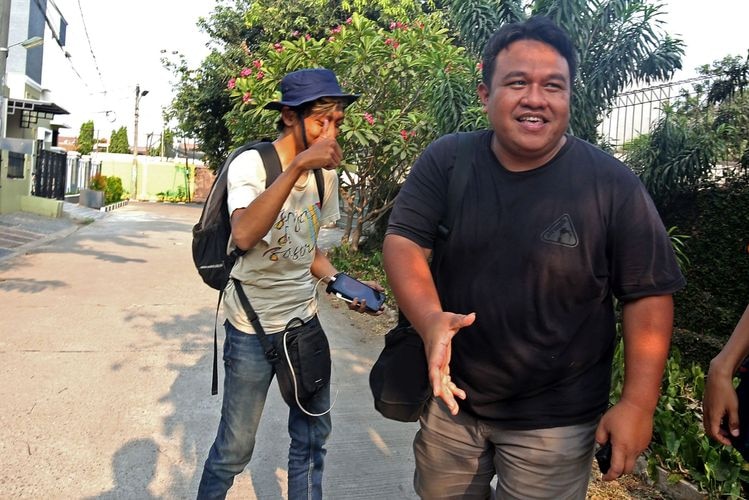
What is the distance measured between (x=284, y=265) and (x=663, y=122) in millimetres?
4406

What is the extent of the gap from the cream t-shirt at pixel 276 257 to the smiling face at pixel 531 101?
863 millimetres

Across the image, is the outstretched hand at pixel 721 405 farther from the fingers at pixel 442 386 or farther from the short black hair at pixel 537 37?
the short black hair at pixel 537 37

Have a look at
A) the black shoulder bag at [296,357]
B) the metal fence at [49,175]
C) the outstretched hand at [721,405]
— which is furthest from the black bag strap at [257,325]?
the metal fence at [49,175]

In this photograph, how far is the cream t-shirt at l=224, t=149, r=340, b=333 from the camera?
238cm

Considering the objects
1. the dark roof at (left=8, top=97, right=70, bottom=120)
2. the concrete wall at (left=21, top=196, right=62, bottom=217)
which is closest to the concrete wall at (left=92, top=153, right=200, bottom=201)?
the concrete wall at (left=21, top=196, right=62, bottom=217)

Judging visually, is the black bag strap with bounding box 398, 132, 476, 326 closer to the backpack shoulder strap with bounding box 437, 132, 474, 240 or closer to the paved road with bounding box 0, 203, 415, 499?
the backpack shoulder strap with bounding box 437, 132, 474, 240

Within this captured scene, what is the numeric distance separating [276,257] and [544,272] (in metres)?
1.03

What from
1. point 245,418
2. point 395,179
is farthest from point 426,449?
point 395,179

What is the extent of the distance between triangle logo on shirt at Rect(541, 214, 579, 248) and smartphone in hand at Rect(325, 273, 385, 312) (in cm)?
95

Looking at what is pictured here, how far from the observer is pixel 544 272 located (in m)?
1.77

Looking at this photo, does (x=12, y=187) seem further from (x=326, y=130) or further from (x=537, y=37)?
(x=537, y=37)

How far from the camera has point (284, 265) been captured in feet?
8.16

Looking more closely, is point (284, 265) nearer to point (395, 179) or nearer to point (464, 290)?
point (464, 290)

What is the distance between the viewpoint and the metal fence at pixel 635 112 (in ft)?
20.0
